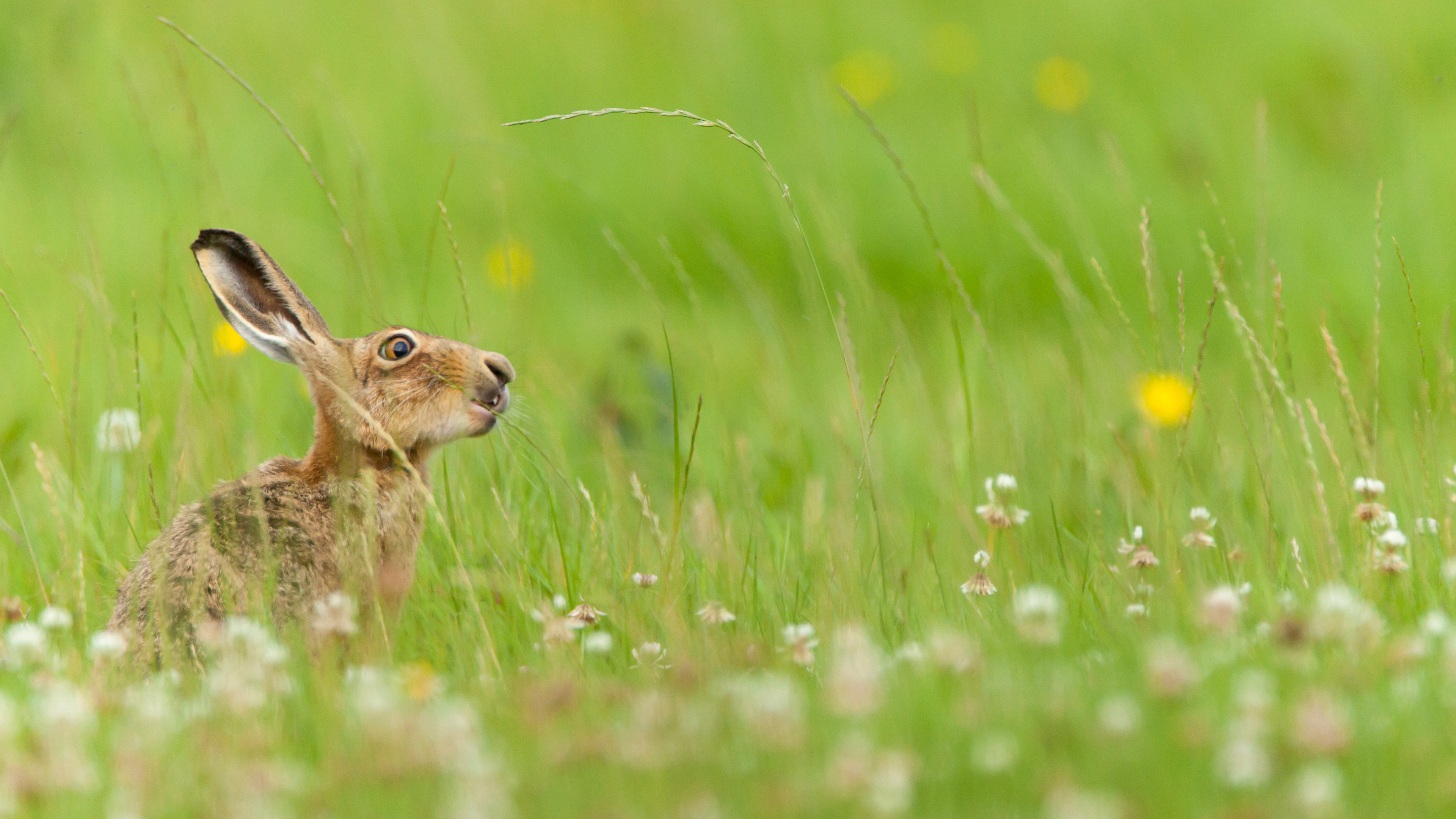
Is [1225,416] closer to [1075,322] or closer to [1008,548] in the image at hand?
[1075,322]

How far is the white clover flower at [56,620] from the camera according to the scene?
3.53 m

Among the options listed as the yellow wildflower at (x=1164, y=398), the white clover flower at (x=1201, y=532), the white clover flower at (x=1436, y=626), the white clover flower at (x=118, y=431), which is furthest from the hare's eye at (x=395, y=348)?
the white clover flower at (x=1436, y=626)

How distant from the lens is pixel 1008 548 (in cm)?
433

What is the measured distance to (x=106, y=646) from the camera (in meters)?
3.28

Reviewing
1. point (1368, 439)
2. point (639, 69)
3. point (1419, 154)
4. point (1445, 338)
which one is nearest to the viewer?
point (1445, 338)

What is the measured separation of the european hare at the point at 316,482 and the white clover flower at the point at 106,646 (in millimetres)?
80

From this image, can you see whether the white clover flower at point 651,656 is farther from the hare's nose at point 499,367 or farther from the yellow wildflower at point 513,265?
the yellow wildflower at point 513,265

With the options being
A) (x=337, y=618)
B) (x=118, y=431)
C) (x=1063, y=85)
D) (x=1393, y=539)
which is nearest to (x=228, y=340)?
(x=118, y=431)

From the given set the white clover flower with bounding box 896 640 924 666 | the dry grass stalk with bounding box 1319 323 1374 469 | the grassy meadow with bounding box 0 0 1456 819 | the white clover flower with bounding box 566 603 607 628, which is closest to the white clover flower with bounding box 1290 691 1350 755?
the grassy meadow with bounding box 0 0 1456 819

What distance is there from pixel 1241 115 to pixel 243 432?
254 inches

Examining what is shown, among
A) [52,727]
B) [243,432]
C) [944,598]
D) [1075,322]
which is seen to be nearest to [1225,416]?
[1075,322]

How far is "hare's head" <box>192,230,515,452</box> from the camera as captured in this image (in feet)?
15.6

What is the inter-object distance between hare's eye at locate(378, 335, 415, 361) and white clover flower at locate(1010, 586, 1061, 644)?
2.81m

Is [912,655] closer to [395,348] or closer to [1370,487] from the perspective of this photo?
[1370,487]
